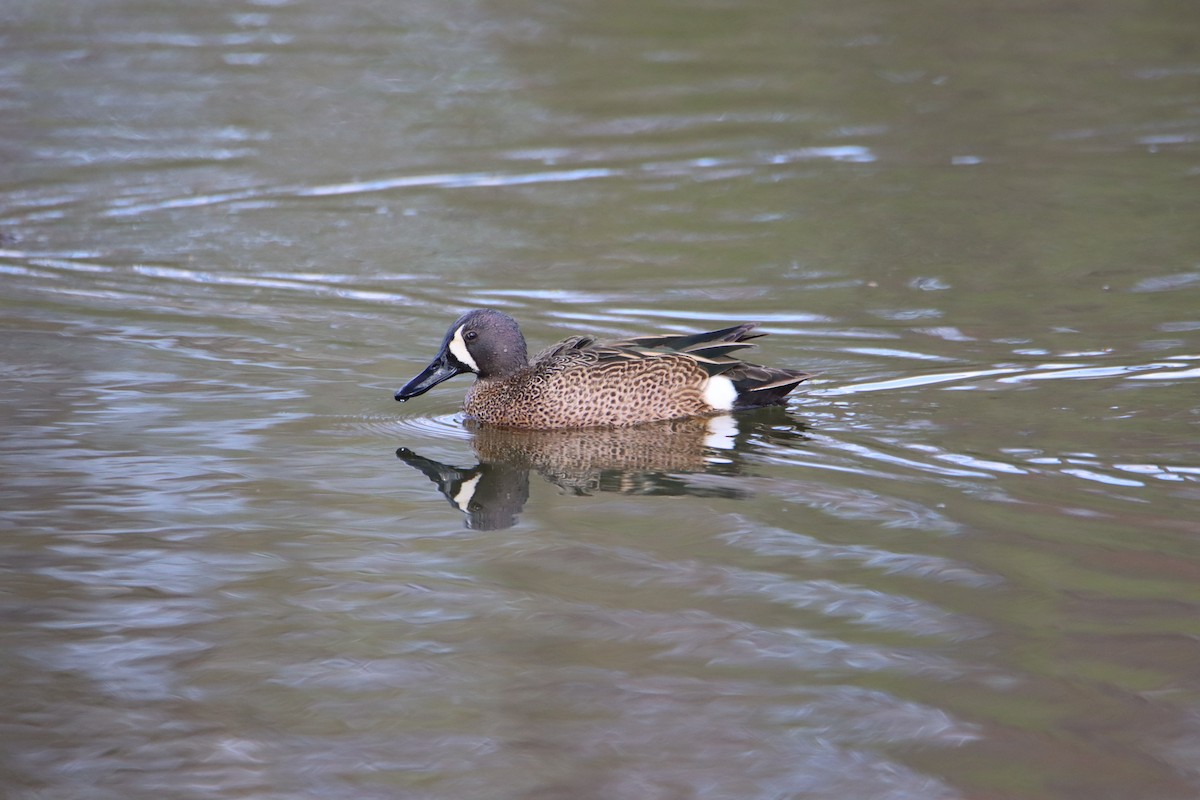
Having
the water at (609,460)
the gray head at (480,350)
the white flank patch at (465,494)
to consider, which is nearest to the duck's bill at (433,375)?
the gray head at (480,350)

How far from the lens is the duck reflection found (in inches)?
280

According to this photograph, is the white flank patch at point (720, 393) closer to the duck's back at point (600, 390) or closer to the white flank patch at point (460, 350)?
the duck's back at point (600, 390)

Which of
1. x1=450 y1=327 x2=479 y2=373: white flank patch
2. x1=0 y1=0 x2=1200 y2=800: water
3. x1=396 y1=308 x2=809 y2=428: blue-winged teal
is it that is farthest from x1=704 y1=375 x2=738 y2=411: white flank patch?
x1=450 y1=327 x2=479 y2=373: white flank patch

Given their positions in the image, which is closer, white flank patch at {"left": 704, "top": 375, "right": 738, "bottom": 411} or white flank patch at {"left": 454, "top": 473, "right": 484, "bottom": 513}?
white flank patch at {"left": 454, "top": 473, "right": 484, "bottom": 513}

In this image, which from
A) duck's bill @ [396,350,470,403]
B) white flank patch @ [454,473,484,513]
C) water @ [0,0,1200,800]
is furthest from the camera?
duck's bill @ [396,350,470,403]

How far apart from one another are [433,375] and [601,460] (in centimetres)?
121

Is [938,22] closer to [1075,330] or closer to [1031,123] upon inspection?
[1031,123]

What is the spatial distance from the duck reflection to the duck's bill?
0.99 ft

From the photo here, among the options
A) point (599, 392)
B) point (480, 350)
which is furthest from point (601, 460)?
point (480, 350)

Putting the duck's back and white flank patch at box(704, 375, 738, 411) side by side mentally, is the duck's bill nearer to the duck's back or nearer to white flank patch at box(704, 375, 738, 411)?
the duck's back

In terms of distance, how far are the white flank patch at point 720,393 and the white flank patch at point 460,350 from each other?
1.27 m

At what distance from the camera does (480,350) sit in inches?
330

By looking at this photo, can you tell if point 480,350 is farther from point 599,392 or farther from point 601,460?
point 601,460

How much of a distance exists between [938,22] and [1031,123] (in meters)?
4.53
